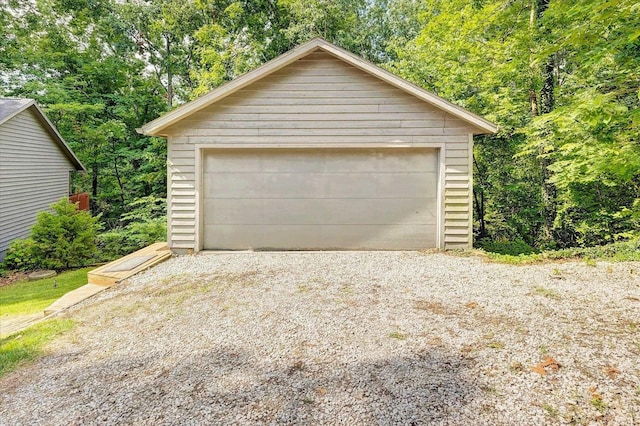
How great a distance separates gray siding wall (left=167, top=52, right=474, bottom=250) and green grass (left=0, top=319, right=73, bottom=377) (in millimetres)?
3155

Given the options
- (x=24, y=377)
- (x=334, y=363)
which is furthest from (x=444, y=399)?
(x=24, y=377)

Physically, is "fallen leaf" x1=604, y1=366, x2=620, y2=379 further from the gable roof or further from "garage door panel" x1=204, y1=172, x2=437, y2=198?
the gable roof

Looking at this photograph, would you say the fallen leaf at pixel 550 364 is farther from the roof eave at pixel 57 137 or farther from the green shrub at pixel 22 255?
the roof eave at pixel 57 137

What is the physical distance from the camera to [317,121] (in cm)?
656

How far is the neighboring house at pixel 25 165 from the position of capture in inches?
420

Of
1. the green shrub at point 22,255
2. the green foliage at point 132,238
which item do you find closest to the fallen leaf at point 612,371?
the green foliage at point 132,238

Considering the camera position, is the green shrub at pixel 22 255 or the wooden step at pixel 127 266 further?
the green shrub at pixel 22 255

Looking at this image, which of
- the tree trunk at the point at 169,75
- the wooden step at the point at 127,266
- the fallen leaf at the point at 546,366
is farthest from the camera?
the tree trunk at the point at 169,75

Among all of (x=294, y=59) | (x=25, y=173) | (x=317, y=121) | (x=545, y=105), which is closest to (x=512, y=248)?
(x=545, y=105)

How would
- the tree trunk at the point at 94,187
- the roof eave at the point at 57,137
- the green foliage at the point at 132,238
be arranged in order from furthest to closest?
the tree trunk at the point at 94,187
the roof eave at the point at 57,137
the green foliage at the point at 132,238

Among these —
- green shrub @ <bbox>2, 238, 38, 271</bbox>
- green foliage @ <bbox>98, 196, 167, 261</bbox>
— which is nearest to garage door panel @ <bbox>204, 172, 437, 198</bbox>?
green foliage @ <bbox>98, 196, 167, 261</bbox>

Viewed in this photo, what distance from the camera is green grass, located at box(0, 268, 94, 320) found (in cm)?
566

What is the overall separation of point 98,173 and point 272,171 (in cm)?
1318

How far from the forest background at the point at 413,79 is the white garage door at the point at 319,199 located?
2.84 metres
